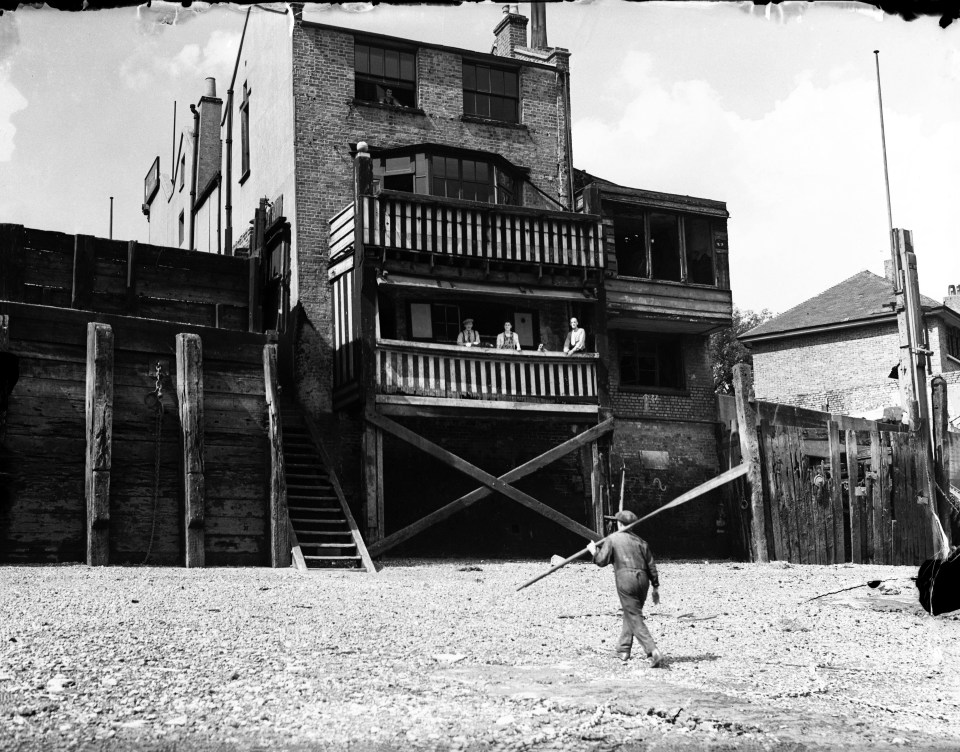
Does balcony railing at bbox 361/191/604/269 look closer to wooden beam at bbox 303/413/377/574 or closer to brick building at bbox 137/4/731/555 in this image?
brick building at bbox 137/4/731/555


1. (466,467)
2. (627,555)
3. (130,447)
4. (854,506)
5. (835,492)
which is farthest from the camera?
(854,506)

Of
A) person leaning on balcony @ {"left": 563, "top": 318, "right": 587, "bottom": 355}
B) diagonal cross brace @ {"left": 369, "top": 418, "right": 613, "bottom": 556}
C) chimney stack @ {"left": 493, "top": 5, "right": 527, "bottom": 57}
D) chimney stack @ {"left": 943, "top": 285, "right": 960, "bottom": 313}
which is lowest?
diagonal cross brace @ {"left": 369, "top": 418, "right": 613, "bottom": 556}

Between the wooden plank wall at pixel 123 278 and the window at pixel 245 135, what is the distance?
16.3 ft

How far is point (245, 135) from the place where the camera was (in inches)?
1056

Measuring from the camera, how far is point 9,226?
19953 mm

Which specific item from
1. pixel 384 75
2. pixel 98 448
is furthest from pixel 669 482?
pixel 98 448

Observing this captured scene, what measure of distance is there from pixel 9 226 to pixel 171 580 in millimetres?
8864

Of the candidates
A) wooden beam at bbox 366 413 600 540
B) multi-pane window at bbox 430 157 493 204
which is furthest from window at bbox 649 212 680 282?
wooden beam at bbox 366 413 600 540

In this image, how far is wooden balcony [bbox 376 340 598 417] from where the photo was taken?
794 inches

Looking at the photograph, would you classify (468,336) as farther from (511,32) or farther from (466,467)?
(511,32)

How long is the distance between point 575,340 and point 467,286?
2.38 m

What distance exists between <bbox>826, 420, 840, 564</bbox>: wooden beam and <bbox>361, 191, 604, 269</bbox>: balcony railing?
571 centimetres

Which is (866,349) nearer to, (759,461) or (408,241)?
(759,461)

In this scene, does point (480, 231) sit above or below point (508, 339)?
above
